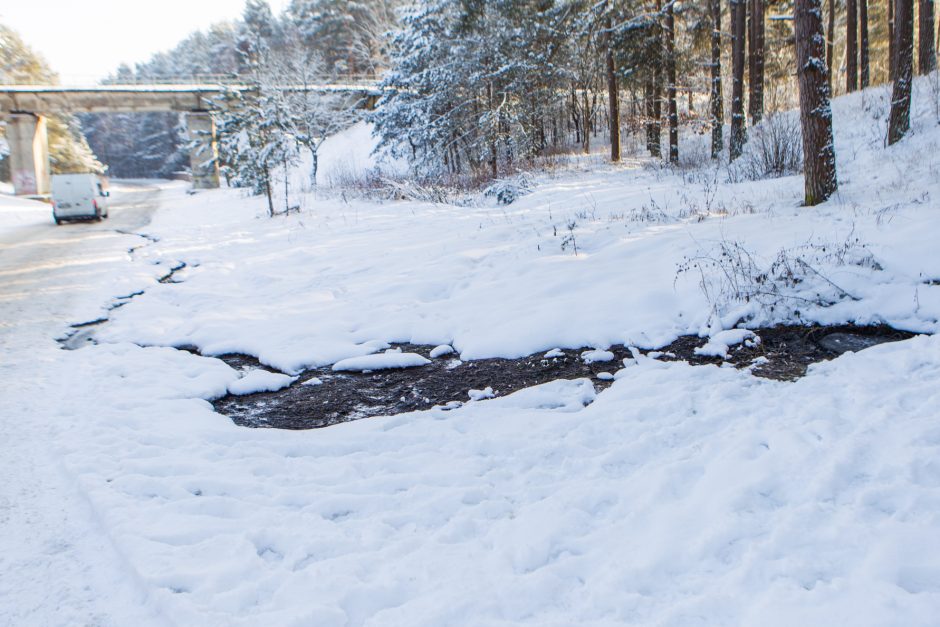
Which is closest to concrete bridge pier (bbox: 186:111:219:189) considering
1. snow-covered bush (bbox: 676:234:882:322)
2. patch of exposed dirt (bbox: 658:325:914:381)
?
snow-covered bush (bbox: 676:234:882:322)

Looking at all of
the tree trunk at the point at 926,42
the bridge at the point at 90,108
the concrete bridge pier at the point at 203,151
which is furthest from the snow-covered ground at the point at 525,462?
the concrete bridge pier at the point at 203,151

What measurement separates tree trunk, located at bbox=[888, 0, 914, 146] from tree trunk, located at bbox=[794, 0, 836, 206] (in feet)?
18.2

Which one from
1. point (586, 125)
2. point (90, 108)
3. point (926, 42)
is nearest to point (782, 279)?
point (926, 42)

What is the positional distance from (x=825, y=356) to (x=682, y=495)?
2444 mm

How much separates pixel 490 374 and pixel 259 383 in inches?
84.3

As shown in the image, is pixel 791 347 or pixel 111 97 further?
pixel 111 97

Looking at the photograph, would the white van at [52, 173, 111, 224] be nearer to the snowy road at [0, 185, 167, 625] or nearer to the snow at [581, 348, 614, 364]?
the snowy road at [0, 185, 167, 625]

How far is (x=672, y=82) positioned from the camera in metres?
19.4

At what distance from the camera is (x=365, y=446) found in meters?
3.96

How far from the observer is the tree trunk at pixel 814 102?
318 inches

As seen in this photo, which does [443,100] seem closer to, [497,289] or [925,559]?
[497,289]

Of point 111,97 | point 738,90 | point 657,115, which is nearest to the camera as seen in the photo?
point 738,90

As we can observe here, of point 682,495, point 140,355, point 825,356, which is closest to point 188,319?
point 140,355

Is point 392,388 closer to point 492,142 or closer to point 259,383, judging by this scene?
point 259,383
